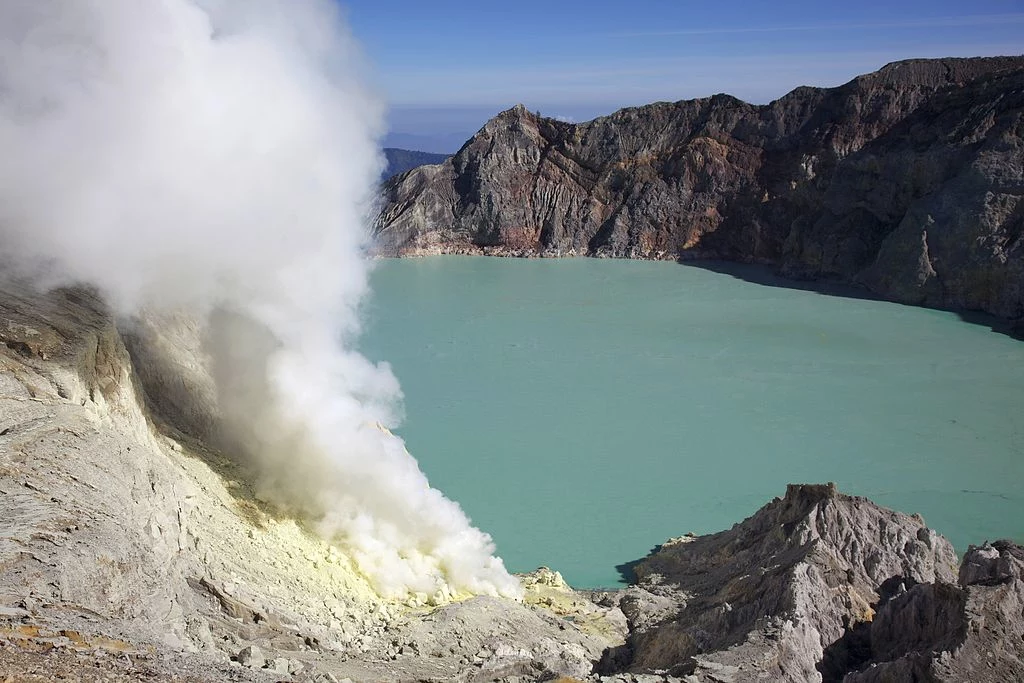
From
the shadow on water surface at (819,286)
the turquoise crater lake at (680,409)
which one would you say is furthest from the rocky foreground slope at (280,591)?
the shadow on water surface at (819,286)

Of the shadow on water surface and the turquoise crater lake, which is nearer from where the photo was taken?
the turquoise crater lake

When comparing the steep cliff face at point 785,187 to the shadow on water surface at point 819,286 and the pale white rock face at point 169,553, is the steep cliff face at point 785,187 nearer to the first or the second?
the shadow on water surface at point 819,286

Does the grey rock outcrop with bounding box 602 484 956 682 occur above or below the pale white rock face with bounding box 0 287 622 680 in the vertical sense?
below

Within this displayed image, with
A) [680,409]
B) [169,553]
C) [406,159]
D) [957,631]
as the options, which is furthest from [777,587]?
[406,159]

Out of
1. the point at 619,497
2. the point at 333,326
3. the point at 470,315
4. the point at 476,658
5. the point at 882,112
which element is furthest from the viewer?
the point at 882,112

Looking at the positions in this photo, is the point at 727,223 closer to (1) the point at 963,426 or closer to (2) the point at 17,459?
(1) the point at 963,426

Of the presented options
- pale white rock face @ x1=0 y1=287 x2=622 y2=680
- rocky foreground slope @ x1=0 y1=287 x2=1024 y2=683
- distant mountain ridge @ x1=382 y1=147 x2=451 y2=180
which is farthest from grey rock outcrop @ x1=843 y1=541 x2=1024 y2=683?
distant mountain ridge @ x1=382 y1=147 x2=451 y2=180

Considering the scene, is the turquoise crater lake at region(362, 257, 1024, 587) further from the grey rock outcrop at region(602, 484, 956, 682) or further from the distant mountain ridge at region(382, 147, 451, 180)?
the distant mountain ridge at region(382, 147, 451, 180)

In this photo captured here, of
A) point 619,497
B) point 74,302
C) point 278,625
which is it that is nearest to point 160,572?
point 278,625
